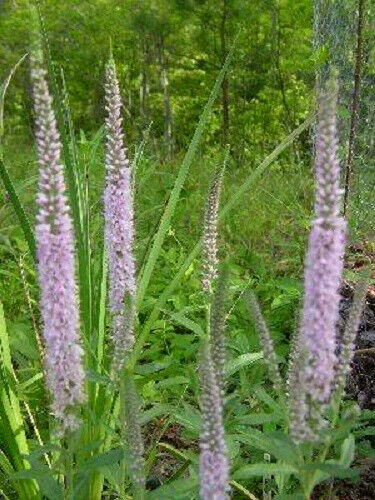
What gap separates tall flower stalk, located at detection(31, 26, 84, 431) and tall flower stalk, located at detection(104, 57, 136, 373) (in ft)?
0.96

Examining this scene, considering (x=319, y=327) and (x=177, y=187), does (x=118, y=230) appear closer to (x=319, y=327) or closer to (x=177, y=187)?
(x=177, y=187)

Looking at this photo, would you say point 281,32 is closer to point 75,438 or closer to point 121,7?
point 121,7

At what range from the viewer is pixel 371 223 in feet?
17.3

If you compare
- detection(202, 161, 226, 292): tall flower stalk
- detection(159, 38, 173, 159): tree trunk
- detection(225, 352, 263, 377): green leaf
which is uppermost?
detection(159, 38, 173, 159): tree trunk

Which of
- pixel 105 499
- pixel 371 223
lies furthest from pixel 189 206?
pixel 105 499

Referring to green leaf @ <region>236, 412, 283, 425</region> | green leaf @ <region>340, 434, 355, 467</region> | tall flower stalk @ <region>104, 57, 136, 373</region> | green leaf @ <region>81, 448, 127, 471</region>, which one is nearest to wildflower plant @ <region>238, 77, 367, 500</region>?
green leaf @ <region>340, 434, 355, 467</region>

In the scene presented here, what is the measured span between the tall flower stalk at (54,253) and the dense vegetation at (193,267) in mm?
198

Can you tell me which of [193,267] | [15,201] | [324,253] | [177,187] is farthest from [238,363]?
[193,267]

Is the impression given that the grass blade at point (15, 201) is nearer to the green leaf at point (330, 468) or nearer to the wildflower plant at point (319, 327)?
the wildflower plant at point (319, 327)

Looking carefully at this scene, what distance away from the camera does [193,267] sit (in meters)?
4.96

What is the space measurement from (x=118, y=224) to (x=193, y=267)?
2.71 metres

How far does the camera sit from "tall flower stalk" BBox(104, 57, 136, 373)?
7.00 ft

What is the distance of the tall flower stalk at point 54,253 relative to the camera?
1647 mm

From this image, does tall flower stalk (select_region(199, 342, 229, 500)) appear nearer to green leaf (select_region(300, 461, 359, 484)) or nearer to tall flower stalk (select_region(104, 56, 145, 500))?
green leaf (select_region(300, 461, 359, 484))
